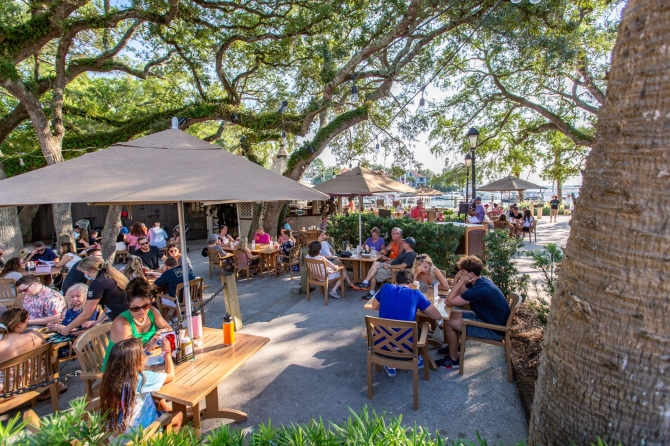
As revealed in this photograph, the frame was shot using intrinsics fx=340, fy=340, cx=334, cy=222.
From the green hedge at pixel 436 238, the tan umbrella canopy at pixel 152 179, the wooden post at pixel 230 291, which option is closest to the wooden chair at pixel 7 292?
the wooden post at pixel 230 291

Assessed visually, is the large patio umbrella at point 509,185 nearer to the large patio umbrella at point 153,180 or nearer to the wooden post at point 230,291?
→ the wooden post at point 230,291

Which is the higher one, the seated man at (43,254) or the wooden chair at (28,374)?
the seated man at (43,254)

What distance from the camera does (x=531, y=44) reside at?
891 cm

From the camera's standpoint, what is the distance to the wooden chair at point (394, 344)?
132 inches

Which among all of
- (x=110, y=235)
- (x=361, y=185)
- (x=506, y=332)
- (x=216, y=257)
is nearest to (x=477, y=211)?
(x=361, y=185)

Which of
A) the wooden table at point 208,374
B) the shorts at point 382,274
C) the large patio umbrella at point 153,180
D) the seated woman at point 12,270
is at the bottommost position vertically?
the shorts at point 382,274

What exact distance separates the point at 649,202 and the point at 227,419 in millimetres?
3515

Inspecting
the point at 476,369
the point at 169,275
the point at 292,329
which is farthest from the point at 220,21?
the point at 476,369

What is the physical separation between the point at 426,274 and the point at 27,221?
17979 millimetres

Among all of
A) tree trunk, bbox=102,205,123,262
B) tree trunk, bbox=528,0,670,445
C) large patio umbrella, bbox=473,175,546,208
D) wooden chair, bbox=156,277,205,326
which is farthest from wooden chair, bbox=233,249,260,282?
large patio umbrella, bbox=473,175,546,208

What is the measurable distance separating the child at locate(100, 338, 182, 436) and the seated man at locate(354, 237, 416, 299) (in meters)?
4.73

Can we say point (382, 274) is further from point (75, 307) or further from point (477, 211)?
point (477, 211)

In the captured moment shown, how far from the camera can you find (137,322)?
3229 mm

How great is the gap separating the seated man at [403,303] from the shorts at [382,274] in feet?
9.75
